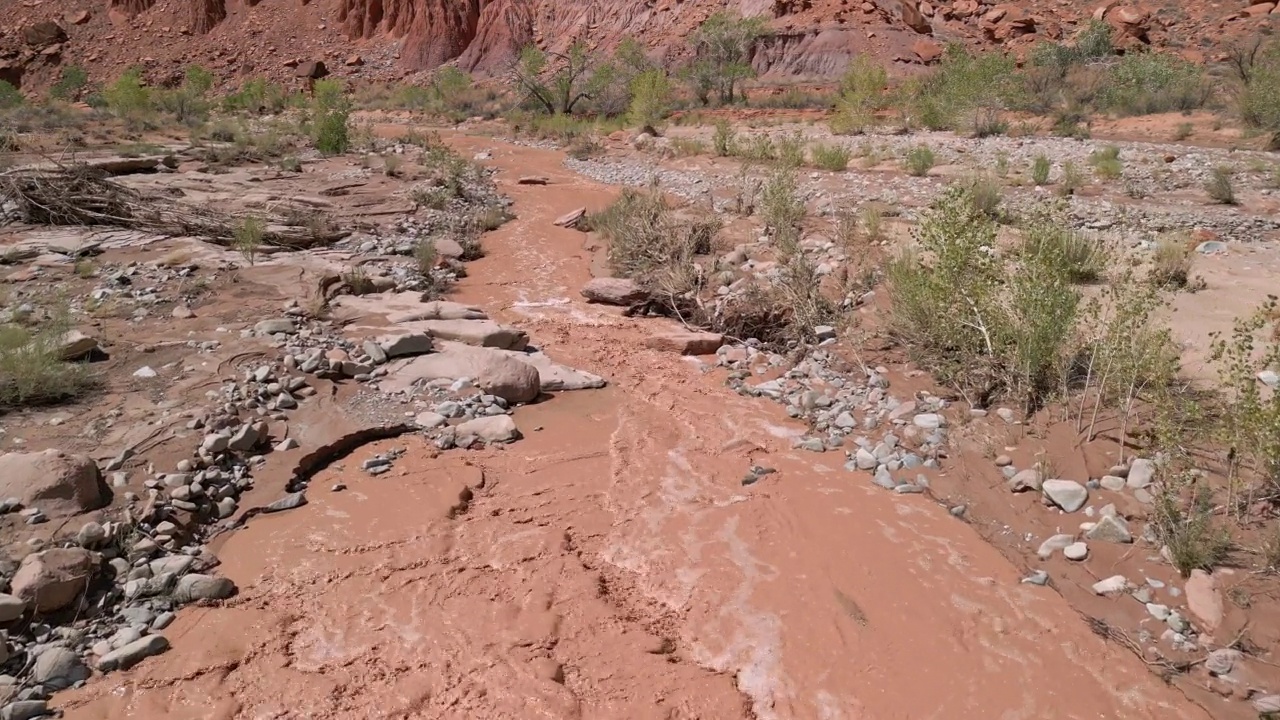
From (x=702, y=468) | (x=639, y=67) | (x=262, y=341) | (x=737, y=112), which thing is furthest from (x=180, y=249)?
(x=639, y=67)

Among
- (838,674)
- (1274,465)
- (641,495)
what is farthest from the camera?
(641,495)

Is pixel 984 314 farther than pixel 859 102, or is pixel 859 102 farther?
pixel 859 102

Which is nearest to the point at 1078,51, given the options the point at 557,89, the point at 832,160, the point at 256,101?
the point at 557,89

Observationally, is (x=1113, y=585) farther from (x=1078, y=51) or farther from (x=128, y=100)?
(x=1078, y=51)

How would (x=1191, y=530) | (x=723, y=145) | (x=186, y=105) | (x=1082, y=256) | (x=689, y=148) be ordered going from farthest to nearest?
1. (x=186, y=105)
2. (x=689, y=148)
3. (x=723, y=145)
4. (x=1082, y=256)
5. (x=1191, y=530)

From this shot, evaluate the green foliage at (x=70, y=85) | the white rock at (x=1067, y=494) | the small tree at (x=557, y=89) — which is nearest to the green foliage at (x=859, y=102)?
the small tree at (x=557, y=89)

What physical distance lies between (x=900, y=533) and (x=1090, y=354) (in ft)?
6.76

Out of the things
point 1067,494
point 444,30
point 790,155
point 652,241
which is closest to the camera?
point 1067,494

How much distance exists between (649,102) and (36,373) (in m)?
18.9

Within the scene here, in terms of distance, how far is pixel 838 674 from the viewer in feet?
10.3

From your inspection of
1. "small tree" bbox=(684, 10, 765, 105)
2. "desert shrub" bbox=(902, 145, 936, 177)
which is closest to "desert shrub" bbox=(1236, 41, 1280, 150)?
"desert shrub" bbox=(902, 145, 936, 177)

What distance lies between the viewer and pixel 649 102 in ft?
70.5

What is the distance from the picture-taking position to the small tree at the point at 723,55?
1081 inches

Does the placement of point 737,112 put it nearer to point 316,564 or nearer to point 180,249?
point 180,249
